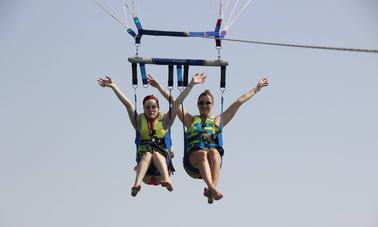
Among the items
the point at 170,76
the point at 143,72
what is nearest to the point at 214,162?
the point at 170,76

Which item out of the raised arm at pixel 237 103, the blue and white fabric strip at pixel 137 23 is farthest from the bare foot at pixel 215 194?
the blue and white fabric strip at pixel 137 23

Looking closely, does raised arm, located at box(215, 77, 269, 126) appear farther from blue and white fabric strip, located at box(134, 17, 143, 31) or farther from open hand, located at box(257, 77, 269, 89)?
blue and white fabric strip, located at box(134, 17, 143, 31)

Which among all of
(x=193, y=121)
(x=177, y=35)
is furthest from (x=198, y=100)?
(x=177, y=35)

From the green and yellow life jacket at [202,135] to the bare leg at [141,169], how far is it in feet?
2.19

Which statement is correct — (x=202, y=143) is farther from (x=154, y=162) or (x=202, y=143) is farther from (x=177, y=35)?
(x=177, y=35)

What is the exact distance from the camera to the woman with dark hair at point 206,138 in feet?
33.4

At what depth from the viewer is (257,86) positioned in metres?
11.1

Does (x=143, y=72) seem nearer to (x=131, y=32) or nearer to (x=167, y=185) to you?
(x=131, y=32)

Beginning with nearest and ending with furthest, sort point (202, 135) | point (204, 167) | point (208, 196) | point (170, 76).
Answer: point (208, 196) → point (204, 167) → point (170, 76) → point (202, 135)

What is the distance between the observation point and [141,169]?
33.5 ft

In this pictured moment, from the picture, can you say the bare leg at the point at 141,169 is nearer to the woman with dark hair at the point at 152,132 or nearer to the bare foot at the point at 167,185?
the woman with dark hair at the point at 152,132

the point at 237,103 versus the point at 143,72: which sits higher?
the point at 143,72

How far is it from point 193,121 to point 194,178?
900 millimetres

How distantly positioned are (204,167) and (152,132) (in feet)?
3.45
